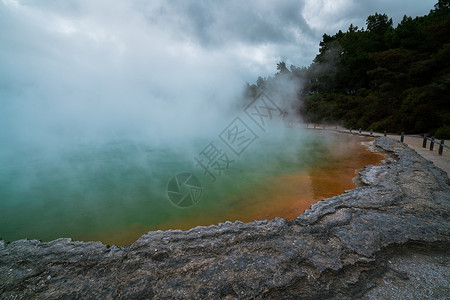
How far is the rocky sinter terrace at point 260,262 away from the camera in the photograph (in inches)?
49.7

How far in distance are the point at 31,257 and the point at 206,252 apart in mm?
1376

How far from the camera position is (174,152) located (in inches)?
255

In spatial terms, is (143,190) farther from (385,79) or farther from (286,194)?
(385,79)

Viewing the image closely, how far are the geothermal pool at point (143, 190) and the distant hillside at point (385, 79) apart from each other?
6954 millimetres

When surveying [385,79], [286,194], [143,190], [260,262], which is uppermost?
[385,79]

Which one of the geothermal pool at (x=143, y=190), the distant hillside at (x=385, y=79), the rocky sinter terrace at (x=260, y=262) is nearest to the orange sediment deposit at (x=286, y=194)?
the geothermal pool at (x=143, y=190)

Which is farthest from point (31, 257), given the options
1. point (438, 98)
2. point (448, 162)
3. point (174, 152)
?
point (438, 98)

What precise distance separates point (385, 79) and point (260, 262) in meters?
16.1

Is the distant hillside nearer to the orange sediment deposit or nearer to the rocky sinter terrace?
the orange sediment deposit

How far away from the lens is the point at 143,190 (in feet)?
12.1

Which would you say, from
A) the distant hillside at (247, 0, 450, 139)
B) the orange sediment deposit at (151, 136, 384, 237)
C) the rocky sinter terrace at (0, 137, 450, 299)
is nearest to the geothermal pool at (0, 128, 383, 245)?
the orange sediment deposit at (151, 136, 384, 237)

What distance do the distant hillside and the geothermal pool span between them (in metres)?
6.95

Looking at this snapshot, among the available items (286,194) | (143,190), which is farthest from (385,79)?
(143,190)

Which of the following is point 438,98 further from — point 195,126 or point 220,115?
point 195,126
